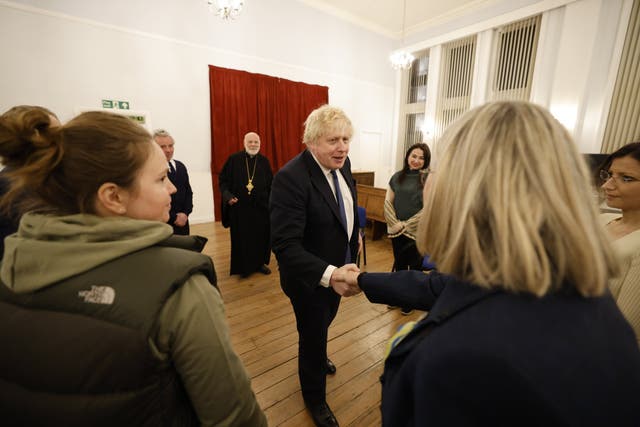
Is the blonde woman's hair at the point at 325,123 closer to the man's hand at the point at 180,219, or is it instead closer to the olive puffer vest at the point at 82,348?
the olive puffer vest at the point at 82,348

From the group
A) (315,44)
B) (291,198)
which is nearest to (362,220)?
(291,198)

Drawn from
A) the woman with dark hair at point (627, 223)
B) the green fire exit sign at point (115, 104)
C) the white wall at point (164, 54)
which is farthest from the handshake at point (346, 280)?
the green fire exit sign at point (115, 104)

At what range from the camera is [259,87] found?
6.27 metres

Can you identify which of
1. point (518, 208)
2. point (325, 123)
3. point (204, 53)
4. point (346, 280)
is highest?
point (204, 53)

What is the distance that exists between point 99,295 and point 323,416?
60.8 inches

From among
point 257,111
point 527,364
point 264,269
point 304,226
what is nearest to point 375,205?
point 264,269

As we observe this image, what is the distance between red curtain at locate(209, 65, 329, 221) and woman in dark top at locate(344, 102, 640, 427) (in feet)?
19.8

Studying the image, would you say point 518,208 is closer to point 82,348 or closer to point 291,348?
point 82,348

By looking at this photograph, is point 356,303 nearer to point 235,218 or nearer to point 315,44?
point 235,218

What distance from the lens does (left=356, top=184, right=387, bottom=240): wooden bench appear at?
4.87 meters

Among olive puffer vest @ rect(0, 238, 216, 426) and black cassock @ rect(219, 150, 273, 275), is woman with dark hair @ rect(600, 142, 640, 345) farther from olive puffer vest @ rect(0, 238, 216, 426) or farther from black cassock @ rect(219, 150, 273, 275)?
black cassock @ rect(219, 150, 273, 275)

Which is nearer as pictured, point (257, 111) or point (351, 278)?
point (351, 278)

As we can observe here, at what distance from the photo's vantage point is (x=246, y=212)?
352 cm

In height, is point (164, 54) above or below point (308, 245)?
above
